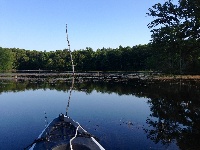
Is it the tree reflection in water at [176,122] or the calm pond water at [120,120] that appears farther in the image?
the tree reflection in water at [176,122]

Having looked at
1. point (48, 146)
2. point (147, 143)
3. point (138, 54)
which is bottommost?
point (147, 143)

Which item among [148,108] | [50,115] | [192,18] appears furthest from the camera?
[192,18]

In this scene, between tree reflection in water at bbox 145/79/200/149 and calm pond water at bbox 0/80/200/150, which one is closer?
calm pond water at bbox 0/80/200/150

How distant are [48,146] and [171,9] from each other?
52724 millimetres

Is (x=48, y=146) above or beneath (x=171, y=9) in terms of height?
beneath

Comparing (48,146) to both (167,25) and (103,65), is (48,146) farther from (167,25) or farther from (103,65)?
(103,65)

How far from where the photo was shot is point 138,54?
117500 millimetres

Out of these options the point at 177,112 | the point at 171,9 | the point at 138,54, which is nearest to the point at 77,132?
the point at 177,112

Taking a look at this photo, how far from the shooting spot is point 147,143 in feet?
43.6

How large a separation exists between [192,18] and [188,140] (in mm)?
42386

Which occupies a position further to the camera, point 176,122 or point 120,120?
point 120,120

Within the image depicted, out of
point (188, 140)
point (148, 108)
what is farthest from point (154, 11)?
point (188, 140)

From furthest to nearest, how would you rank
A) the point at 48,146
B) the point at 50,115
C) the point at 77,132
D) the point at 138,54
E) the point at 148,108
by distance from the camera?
1. the point at 138,54
2. the point at 148,108
3. the point at 50,115
4. the point at 77,132
5. the point at 48,146

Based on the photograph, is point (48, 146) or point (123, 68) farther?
point (123, 68)
